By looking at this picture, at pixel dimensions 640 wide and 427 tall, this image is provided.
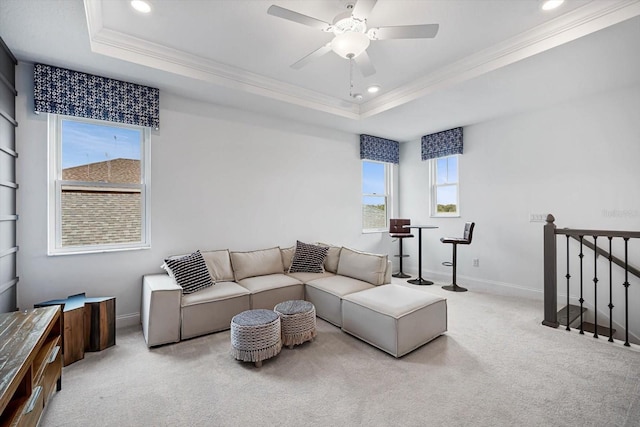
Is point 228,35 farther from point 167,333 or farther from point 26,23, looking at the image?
point 167,333

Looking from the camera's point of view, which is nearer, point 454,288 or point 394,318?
point 394,318

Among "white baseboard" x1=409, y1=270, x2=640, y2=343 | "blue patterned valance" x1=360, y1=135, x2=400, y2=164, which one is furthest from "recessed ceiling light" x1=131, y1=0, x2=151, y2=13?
"white baseboard" x1=409, y1=270, x2=640, y2=343

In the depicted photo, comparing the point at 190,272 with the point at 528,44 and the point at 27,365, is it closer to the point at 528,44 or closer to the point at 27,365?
the point at 27,365

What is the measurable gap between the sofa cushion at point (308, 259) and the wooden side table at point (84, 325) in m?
2.09

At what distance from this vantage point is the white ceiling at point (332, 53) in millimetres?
2309

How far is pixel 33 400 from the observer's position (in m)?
1.48

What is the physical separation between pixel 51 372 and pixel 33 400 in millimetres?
572

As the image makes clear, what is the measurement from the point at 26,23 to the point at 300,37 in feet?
7.01

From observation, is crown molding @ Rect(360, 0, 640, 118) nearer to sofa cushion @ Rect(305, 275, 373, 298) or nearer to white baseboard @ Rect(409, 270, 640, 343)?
sofa cushion @ Rect(305, 275, 373, 298)

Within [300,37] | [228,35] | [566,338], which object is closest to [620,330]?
[566,338]

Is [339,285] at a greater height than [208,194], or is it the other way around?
[208,194]

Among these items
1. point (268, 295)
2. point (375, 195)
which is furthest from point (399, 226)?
point (268, 295)

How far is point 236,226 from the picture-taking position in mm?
4082

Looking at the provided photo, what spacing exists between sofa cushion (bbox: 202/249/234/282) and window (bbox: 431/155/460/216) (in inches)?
151
